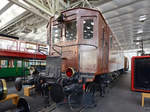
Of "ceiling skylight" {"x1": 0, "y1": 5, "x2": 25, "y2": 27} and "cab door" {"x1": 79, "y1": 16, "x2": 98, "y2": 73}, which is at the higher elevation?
"ceiling skylight" {"x1": 0, "y1": 5, "x2": 25, "y2": 27}

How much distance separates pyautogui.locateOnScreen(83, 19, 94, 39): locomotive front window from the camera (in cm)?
264

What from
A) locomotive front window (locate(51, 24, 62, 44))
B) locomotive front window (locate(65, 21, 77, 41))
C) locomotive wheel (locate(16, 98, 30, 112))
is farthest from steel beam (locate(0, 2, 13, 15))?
locomotive wheel (locate(16, 98, 30, 112))

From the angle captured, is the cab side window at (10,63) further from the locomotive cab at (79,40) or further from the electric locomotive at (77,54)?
the locomotive cab at (79,40)

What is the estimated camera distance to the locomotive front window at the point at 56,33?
2.95 meters

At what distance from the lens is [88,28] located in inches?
105

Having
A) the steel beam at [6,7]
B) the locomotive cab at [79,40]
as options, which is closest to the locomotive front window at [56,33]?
the locomotive cab at [79,40]

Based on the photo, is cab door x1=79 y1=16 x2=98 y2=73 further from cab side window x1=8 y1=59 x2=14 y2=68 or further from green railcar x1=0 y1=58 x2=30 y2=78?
cab side window x1=8 y1=59 x2=14 y2=68

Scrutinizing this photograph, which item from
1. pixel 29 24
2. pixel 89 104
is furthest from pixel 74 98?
pixel 29 24

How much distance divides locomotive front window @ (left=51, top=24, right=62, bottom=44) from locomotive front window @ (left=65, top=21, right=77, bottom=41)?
26 centimetres

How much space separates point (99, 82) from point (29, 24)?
9.75m

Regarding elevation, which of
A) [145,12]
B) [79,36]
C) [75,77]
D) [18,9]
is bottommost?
[75,77]

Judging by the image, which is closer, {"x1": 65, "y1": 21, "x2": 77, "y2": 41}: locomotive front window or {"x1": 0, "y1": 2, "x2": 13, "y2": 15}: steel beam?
{"x1": 65, "y1": 21, "x2": 77, "y2": 41}: locomotive front window

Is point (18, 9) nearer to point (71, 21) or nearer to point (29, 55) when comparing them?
point (29, 55)

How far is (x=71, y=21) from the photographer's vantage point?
8.94 feet
